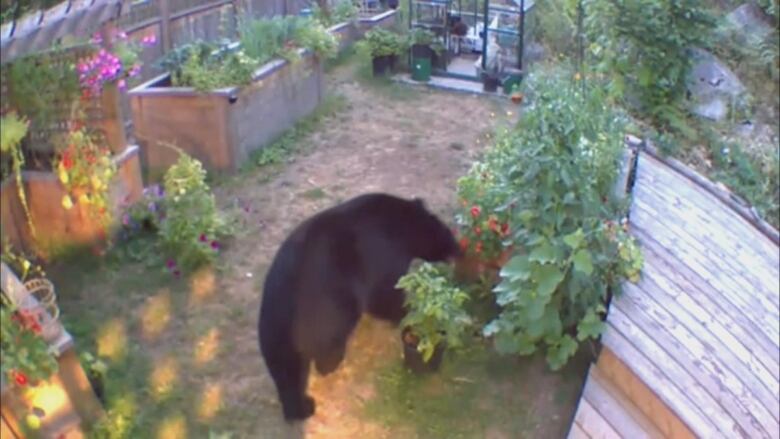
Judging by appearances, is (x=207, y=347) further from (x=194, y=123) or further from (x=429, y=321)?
(x=194, y=123)

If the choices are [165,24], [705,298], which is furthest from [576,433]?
[165,24]

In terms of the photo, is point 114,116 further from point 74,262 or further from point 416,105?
point 416,105

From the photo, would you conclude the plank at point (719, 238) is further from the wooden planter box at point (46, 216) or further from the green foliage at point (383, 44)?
the green foliage at point (383, 44)

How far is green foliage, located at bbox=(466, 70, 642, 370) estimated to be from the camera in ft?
13.7

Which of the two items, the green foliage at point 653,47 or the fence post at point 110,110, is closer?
the fence post at point 110,110

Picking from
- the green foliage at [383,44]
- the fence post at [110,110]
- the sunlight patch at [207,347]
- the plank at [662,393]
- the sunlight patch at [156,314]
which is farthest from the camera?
the green foliage at [383,44]

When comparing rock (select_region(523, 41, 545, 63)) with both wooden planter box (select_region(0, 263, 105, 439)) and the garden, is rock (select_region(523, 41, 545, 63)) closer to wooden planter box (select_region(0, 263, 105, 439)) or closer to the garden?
the garden

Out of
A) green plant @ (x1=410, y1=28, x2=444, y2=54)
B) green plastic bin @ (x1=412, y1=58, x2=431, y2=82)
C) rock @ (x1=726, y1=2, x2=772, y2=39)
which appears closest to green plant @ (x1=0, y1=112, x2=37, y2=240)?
rock @ (x1=726, y1=2, x2=772, y2=39)

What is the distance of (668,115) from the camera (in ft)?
20.8

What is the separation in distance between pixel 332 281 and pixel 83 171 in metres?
1.84

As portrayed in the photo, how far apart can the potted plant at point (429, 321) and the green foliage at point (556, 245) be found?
194 millimetres

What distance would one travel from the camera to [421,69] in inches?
409

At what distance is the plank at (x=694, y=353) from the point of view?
3832 mm

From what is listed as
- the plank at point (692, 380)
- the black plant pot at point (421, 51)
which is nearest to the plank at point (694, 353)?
the plank at point (692, 380)
